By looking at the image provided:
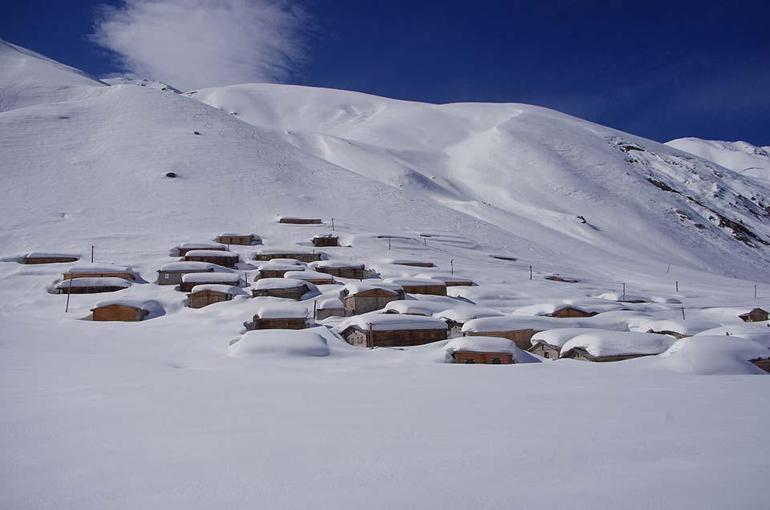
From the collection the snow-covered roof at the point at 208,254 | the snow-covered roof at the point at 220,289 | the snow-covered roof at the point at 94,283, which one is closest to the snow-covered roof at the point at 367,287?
the snow-covered roof at the point at 220,289

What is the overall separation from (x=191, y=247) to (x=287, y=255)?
736 centimetres

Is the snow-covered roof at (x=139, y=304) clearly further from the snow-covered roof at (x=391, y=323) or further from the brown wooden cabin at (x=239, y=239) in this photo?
the brown wooden cabin at (x=239, y=239)

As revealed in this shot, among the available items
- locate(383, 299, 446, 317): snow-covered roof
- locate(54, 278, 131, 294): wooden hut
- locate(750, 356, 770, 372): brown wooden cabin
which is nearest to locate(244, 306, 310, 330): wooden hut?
locate(383, 299, 446, 317): snow-covered roof

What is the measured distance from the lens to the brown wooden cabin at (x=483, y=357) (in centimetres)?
1498

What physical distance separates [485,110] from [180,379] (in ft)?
489

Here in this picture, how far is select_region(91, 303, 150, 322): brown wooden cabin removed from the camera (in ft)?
81.3

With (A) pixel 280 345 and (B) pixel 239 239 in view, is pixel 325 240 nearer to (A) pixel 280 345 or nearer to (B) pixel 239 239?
(B) pixel 239 239

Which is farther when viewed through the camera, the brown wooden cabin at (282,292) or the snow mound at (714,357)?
the brown wooden cabin at (282,292)

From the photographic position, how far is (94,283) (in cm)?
A: 3017

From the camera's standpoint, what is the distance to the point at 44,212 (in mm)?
46625

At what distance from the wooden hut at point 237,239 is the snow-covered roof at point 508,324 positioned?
97.2ft

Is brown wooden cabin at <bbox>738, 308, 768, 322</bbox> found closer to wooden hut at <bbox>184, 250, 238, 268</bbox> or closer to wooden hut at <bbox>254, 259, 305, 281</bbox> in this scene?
wooden hut at <bbox>254, 259, 305, 281</bbox>

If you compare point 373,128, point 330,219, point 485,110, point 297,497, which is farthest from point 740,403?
point 485,110

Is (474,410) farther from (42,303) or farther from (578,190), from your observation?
(578,190)
